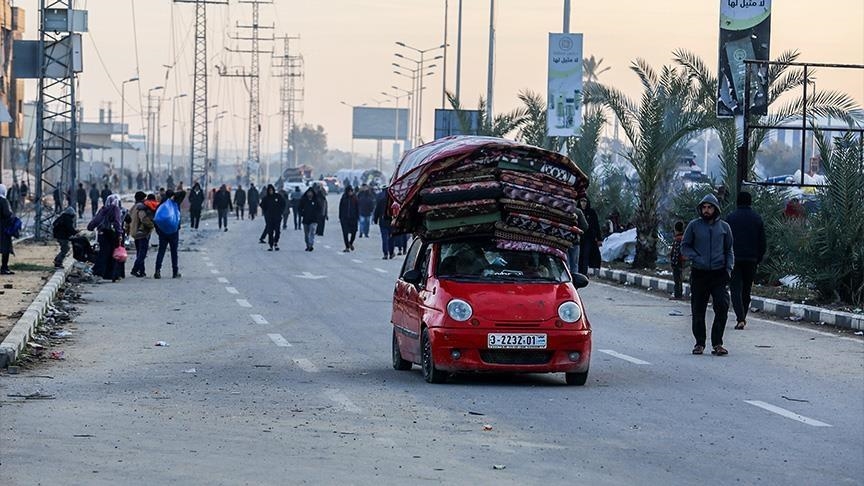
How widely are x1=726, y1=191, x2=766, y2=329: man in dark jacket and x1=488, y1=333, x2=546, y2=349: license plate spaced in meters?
6.83

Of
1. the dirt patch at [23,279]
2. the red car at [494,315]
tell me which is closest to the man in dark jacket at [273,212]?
the dirt patch at [23,279]

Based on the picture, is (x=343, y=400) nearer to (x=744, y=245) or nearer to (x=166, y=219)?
(x=744, y=245)

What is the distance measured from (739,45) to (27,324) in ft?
47.3

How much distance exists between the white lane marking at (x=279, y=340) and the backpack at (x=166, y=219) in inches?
402

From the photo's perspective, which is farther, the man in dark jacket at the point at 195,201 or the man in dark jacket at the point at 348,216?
the man in dark jacket at the point at 195,201

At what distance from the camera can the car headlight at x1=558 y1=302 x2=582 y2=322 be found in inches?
510

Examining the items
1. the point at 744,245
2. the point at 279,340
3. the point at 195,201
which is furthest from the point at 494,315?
the point at 195,201

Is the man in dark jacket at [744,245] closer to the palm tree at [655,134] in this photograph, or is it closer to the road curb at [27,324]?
the road curb at [27,324]

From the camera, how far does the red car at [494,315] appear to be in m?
12.8

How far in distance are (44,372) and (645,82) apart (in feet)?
75.5

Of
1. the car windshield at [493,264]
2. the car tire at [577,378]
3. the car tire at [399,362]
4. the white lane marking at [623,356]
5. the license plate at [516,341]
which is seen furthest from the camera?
the white lane marking at [623,356]

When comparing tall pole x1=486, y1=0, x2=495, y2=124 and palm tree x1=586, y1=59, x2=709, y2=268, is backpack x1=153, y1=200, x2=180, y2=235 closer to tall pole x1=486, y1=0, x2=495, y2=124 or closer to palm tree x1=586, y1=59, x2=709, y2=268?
palm tree x1=586, y1=59, x2=709, y2=268

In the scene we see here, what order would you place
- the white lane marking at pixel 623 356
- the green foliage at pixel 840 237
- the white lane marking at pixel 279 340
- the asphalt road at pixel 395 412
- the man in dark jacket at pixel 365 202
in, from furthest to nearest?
the man in dark jacket at pixel 365 202 → the green foliage at pixel 840 237 → the white lane marking at pixel 279 340 → the white lane marking at pixel 623 356 → the asphalt road at pixel 395 412

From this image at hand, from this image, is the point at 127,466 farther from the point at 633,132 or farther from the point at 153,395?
the point at 633,132
